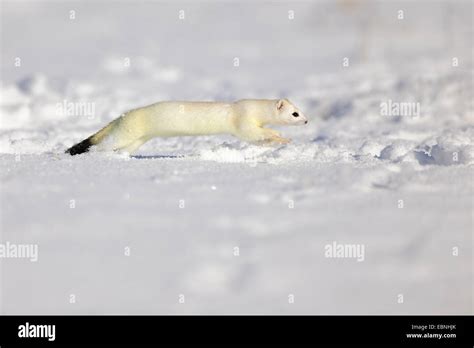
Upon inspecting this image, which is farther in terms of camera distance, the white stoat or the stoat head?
the stoat head

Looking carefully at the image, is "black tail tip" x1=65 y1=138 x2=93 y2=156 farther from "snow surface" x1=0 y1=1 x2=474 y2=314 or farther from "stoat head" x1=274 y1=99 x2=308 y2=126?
"stoat head" x1=274 y1=99 x2=308 y2=126

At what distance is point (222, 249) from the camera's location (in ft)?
10.9

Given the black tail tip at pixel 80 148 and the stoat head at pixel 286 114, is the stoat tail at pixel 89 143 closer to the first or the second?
the black tail tip at pixel 80 148

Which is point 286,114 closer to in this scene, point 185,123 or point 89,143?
point 185,123

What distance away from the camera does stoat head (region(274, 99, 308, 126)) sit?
19.3 feet

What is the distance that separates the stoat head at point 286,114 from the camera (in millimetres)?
5875

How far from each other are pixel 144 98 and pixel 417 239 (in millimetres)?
6794

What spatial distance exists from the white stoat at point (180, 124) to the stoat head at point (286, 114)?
96mm

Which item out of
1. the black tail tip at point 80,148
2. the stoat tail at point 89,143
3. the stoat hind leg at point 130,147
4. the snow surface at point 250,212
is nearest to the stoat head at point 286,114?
the snow surface at point 250,212

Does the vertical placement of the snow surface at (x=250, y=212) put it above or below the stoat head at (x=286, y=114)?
below

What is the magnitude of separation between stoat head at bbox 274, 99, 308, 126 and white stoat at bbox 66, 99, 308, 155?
0.10m

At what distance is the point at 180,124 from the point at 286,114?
842mm

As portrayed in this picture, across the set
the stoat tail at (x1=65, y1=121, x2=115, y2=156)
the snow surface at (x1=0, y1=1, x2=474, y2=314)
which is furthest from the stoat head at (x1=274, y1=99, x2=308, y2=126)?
the stoat tail at (x1=65, y1=121, x2=115, y2=156)

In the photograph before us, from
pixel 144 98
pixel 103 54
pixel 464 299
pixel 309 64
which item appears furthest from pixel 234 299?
pixel 103 54
